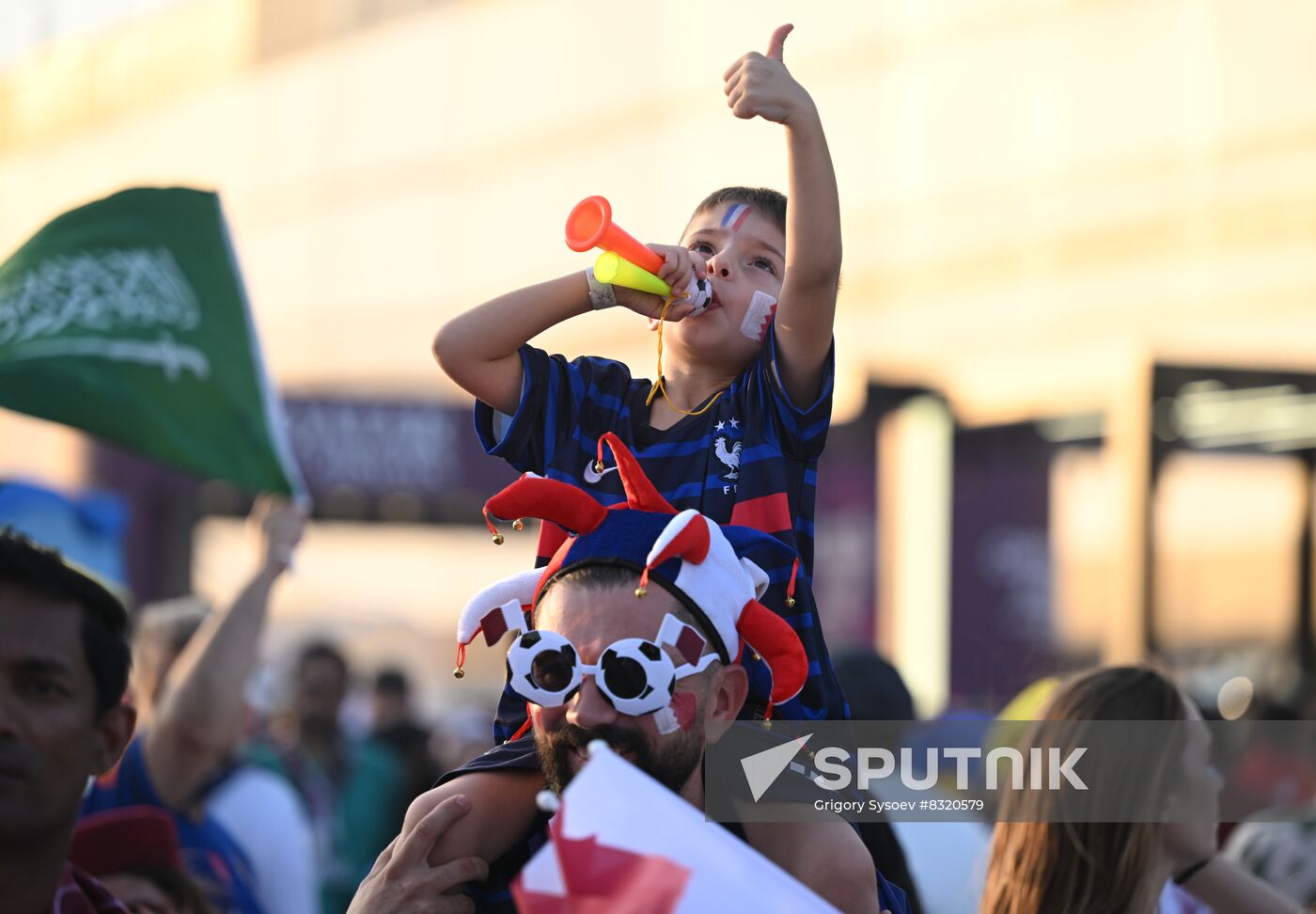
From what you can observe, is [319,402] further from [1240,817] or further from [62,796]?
[62,796]

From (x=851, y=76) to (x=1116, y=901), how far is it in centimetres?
1683

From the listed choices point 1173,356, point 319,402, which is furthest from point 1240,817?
point 319,402

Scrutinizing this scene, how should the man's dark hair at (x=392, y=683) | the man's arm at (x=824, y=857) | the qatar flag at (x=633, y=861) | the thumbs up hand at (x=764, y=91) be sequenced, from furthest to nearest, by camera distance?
the man's dark hair at (x=392, y=683)
the thumbs up hand at (x=764, y=91)
the man's arm at (x=824, y=857)
the qatar flag at (x=633, y=861)

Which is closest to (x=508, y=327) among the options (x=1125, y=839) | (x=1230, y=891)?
(x=1125, y=839)

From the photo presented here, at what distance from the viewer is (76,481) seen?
1322 cm

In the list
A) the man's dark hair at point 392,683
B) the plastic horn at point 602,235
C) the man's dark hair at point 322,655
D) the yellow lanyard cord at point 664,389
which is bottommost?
the man's dark hair at point 392,683

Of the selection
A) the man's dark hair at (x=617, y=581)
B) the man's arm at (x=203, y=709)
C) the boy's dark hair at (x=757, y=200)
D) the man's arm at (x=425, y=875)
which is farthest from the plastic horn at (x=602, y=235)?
the man's arm at (x=203, y=709)

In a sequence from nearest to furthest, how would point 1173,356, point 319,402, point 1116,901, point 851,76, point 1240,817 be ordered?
point 1116,901 < point 1240,817 < point 1173,356 < point 319,402 < point 851,76

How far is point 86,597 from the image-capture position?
3076 mm

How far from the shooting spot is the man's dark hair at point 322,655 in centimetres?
823

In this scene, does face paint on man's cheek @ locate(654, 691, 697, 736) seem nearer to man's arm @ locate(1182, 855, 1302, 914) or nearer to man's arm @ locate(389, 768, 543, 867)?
man's arm @ locate(389, 768, 543, 867)

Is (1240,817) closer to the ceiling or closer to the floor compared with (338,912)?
closer to the ceiling

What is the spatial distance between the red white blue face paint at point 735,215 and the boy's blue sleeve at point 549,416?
0.91 feet

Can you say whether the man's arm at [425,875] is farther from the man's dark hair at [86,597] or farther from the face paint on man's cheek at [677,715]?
the man's dark hair at [86,597]
